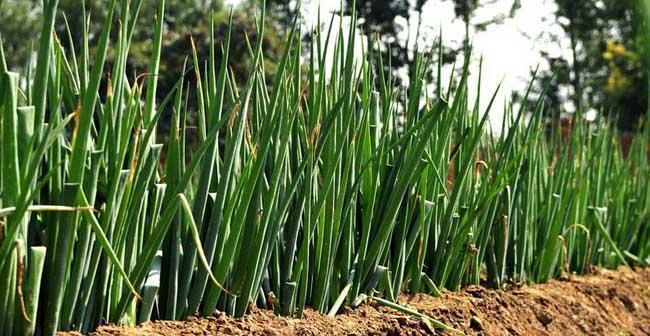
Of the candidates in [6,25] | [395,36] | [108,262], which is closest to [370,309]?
[108,262]

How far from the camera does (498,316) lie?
2.00 metres

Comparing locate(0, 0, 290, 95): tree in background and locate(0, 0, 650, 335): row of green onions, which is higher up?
locate(0, 0, 290, 95): tree in background

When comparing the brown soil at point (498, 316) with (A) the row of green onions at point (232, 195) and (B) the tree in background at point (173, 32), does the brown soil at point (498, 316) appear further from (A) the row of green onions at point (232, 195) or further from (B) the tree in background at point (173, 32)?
(B) the tree in background at point (173, 32)

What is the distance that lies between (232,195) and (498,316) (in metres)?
0.97

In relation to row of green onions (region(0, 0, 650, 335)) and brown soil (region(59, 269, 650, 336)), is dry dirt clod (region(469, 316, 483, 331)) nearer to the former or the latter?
brown soil (region(59, 269, 650, 336))

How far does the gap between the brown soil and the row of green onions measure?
0.04m

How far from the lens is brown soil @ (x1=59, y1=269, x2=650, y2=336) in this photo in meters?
1.34

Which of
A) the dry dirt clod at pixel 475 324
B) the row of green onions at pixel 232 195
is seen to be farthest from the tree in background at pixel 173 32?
the dry dirt clod at pixel 475 324

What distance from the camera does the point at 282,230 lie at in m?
1.54

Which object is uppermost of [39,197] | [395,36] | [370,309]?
[395,36]

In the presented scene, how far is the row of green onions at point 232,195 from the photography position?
108 centimetres

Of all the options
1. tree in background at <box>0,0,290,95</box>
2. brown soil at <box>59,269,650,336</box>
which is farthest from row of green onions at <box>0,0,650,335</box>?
tree in background at <box>0,0,290,95</box>

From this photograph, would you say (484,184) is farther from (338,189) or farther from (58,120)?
(58,120)

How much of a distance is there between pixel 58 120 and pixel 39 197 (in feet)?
0.39
